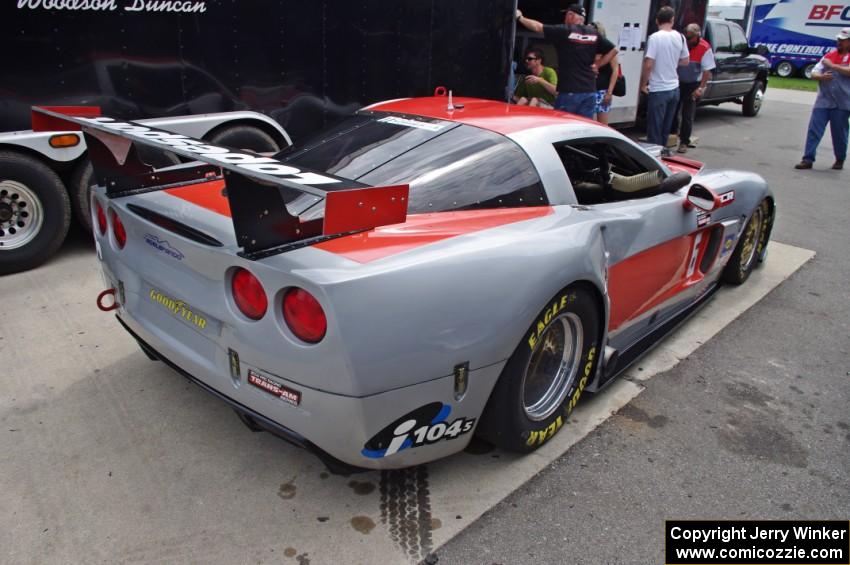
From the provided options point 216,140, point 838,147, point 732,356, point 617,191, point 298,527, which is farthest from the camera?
point 838,147

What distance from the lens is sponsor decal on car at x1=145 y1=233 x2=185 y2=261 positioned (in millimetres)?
2337

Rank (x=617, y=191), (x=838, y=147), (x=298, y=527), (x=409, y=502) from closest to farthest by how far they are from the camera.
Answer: (x=298, y=527)
(x=409, y=502)
(x=617, y=191)
(x=838, y=147)

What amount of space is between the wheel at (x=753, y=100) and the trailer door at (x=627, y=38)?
4.86m

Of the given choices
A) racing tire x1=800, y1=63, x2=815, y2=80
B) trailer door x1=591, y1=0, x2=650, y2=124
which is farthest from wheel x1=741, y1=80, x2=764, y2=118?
racing tire x1=800, y1=63, x2=815, y2=80

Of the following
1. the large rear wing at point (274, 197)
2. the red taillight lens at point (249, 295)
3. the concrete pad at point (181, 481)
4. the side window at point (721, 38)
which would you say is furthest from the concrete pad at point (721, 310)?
the side window at point (721, 38)

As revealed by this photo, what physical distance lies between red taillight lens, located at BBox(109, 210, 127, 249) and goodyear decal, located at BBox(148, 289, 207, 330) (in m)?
0.31

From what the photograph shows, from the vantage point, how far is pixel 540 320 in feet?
7.98

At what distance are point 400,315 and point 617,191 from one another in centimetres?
177

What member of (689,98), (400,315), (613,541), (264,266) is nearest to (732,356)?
(613,541)

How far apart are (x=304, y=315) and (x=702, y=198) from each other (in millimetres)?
2263

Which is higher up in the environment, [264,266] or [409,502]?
[264,266]

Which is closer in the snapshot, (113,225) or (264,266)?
(264,266)

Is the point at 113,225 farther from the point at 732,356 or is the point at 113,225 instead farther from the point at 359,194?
the point at 732,356

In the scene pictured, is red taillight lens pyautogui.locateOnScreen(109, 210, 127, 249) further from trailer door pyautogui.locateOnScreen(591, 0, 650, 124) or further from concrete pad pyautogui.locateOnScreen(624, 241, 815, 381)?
trailer door pyautogui.locateOnScreen(591, 0, 650, 124)
